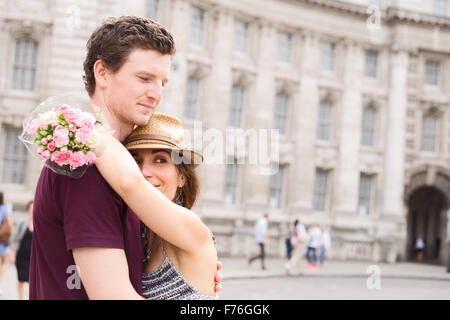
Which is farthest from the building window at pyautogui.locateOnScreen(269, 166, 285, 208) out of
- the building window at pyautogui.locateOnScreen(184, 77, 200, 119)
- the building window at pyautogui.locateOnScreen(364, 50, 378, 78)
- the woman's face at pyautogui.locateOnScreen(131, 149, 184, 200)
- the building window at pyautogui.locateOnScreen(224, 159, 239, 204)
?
the woman's face at pyautogui.locateOnScreen(131, 149, 184, 200)

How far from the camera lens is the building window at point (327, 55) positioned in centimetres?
3133

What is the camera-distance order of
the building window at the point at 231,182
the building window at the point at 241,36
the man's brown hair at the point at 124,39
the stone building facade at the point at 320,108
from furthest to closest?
the building window at the point at 241,36 → the building window at the point at 231,182 → the stone building facade at the point at 320,108 → the man's brown hair at the point at 124,39

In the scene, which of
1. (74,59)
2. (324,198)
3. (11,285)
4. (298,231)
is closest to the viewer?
(11,285)

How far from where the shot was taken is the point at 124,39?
217 centimetres

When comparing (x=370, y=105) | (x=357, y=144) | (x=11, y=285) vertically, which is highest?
(x=370, y=105)

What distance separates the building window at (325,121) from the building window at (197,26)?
300 inches

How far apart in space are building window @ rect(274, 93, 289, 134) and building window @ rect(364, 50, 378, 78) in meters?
5.06

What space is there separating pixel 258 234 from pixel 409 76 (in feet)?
52.4

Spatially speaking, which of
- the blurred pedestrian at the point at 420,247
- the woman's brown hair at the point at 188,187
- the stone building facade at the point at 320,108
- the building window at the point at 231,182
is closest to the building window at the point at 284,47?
the stone building facade at the point at 320,108

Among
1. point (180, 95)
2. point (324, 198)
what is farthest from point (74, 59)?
point (324, 198)

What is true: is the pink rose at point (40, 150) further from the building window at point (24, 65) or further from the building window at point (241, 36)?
the building window at point (241, 36)

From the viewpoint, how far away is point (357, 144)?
31516mm

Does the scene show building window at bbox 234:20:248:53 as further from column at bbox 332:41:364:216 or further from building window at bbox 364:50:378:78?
building window at bbox 364:50:378:78
